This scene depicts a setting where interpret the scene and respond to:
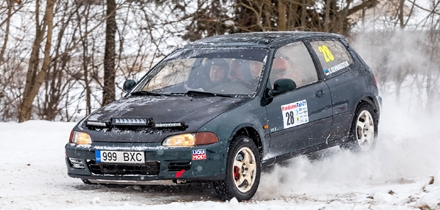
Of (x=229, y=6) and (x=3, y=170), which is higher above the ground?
(x=229, y=6)

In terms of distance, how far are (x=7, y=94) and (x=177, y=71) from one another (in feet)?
33.0

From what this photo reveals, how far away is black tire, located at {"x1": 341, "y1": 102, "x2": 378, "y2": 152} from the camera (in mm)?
8953

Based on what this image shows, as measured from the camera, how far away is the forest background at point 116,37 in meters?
17.2

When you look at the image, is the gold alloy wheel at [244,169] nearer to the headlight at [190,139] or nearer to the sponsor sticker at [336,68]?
the headlight at [190,139]

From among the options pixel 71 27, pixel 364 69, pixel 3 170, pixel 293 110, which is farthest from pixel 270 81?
pixel 71 27

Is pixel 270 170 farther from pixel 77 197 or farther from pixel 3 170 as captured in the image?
pixel 3 170

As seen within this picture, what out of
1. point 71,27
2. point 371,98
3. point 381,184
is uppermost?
point 71,27

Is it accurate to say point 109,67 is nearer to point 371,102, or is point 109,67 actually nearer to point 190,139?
point 371,102

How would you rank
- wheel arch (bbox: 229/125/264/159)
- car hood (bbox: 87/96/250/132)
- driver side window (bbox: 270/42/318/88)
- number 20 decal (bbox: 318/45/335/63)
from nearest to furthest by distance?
1. car hood (bbox: 87/96/250/132)
2. wheel arch (bbox: 229/125/264/159)
3. driver side window (bbox: 270/42/318/88)
4. number 20 decal (bbox: 318/45/335/63)

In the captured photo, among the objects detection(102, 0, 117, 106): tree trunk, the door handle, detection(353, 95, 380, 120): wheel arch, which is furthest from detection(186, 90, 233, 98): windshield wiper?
detection(102, 0, 117, 106): tree trunk

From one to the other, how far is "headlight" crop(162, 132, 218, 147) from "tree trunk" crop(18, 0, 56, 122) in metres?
9.81

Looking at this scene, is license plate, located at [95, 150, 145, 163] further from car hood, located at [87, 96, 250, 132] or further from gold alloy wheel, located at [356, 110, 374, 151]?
gold alloy wheel, located at [356, 110, 374, 151]

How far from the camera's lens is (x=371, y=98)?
9.37m

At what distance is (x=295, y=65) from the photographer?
27.1ft
